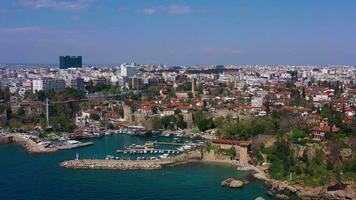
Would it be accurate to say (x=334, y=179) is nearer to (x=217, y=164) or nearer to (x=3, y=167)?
(x=217, y=164)

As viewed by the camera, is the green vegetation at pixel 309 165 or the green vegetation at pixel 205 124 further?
the green vegetation at pixel 205 124

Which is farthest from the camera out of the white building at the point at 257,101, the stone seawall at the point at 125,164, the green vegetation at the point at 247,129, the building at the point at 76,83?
the building at the point at 76,83

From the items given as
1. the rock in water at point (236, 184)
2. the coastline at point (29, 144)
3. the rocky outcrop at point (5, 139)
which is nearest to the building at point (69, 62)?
the coastline at point (29, 144)

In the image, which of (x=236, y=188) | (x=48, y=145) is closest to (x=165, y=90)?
(x=48, y=145)

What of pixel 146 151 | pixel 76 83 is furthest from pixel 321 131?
pixel 76 83

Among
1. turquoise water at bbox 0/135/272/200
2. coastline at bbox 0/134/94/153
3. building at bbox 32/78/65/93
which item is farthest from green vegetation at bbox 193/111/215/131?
building at bbox 32/78/65/93

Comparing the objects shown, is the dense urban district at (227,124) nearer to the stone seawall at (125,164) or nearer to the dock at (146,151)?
the stone seawall at (125,164)

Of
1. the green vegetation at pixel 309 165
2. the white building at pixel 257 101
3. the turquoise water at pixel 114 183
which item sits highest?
the white building at pixel 257 101
